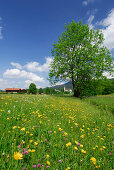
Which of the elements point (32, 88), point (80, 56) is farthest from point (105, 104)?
point (32, 88)

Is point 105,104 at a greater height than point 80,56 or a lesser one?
lesser

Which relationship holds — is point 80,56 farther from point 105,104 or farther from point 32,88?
point 32,88

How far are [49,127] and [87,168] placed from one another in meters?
1.65

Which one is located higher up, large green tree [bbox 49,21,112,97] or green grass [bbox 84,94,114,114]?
large green tree [bbox 49,21,112,97]

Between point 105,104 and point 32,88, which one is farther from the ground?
point 32,88

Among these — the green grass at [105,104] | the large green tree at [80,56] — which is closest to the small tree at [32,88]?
the large green tree at [80,56]

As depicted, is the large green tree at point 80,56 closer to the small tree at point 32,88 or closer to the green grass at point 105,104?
the green grass at point 105,104

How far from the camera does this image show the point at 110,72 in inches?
754

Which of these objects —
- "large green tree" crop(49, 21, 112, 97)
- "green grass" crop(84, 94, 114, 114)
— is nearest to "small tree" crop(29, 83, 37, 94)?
"large green tree" crop(49, 21, 112, 97)

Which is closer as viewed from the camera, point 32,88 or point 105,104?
point 105,104

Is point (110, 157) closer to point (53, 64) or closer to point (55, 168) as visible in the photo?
point (55, 168)

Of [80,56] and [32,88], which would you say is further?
[32,88]

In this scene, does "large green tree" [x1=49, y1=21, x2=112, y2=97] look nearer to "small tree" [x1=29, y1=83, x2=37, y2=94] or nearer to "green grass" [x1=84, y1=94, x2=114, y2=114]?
"green grass" [x1=84, y1=94, x2=114, y2=114]

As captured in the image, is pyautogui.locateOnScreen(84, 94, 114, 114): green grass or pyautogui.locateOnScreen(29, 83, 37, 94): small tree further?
pyautogui.locateOnScreen(29, 83, 37, 94): small tree
